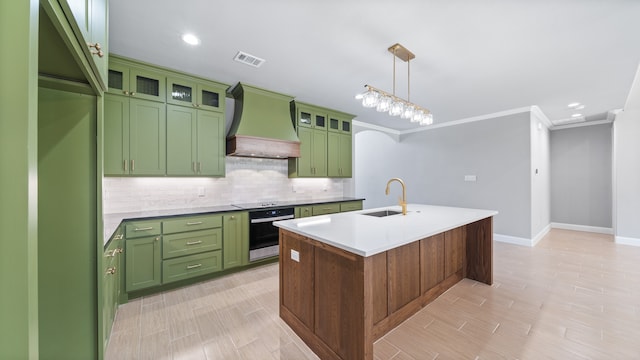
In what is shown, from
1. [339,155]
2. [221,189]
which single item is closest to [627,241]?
[339,155]

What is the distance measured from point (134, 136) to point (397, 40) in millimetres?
3011

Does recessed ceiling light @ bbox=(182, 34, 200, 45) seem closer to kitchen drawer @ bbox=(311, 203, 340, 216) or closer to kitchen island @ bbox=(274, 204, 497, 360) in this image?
kitchen island @ bbox=(274, 204, 497, 360)

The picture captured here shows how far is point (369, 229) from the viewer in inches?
74.3

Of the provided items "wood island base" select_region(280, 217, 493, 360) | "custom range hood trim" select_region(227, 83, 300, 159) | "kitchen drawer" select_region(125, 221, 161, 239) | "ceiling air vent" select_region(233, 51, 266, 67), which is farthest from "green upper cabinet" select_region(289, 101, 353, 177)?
"wood island base" select_region(280, 217, 493, 360)

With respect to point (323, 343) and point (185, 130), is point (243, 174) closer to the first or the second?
point (185, 130)

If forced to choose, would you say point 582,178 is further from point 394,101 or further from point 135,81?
point 135,81

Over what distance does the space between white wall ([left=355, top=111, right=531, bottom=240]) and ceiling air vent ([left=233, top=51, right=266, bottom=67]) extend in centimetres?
329

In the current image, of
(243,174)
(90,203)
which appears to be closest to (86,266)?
(90,203)

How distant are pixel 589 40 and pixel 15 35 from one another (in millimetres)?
3852

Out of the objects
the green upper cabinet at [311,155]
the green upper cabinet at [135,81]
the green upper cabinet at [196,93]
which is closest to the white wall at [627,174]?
the green upper cabinet at [311,155]

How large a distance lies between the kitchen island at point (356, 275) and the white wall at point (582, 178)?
5.47 meters

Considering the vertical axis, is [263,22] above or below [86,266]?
Answer: above

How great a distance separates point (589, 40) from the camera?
7.63ft

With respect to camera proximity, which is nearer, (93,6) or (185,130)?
(93,6)
